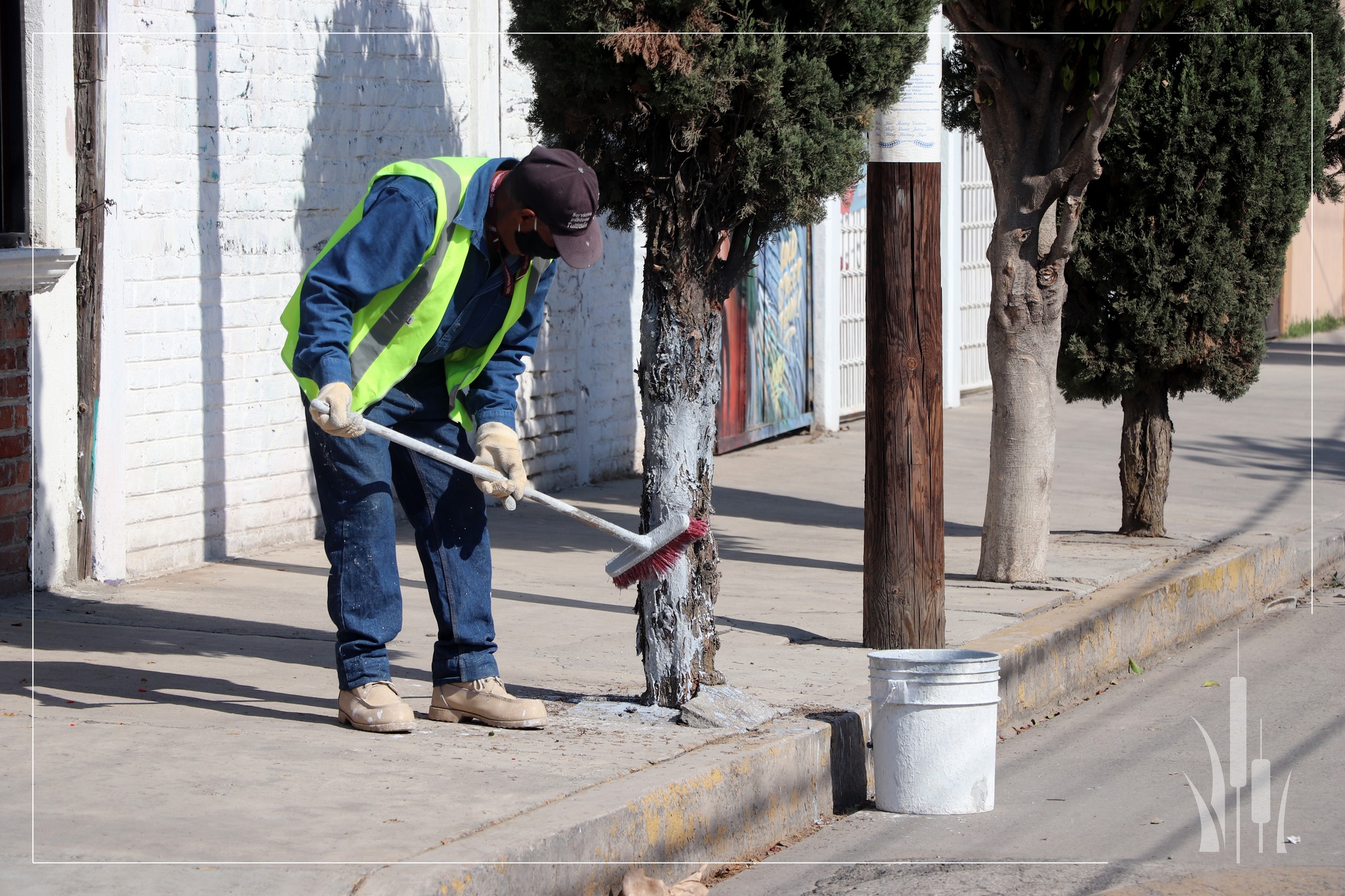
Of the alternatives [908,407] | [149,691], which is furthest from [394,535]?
[908,407]

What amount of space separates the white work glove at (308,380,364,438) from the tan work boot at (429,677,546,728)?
965 millimetres

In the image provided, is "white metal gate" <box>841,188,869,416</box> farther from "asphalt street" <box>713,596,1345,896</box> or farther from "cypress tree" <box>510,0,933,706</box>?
"cypress tree" <box>510,0,933,706</box>

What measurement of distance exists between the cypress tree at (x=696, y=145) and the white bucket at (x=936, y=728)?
623 millimetres

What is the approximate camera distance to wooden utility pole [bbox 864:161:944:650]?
613cm

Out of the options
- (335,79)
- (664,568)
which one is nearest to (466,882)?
(664,568)

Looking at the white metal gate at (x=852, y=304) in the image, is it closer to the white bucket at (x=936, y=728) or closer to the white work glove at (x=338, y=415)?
the white bucket at (x=936, y=728)

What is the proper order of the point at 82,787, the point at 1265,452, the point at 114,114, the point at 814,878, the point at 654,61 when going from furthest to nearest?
1. the point at 1265,452
2. the point at 114,114
3. the point at 654,61
4. the point at 814,878
5. the point at 82,787

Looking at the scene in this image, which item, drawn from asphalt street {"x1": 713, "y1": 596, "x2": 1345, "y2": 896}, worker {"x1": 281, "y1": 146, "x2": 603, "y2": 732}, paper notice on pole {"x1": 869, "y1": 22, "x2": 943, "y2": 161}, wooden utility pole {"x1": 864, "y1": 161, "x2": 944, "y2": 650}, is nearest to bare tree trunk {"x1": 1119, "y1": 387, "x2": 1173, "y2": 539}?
asphalt street {"x1": 713, "y1": 596, "x2": 1345, "y2": 896}

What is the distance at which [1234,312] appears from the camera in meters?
8.51

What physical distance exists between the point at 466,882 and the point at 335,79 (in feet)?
18.3

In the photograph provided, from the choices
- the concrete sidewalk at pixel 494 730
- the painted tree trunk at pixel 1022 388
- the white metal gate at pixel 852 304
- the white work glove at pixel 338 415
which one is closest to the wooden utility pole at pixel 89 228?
the concrete sidewalk at pixel 494 730

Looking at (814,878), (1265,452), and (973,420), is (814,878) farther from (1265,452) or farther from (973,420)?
(973,420)

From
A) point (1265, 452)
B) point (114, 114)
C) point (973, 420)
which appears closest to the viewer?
point (114, 114)

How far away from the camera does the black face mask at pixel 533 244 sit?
4723 mm
